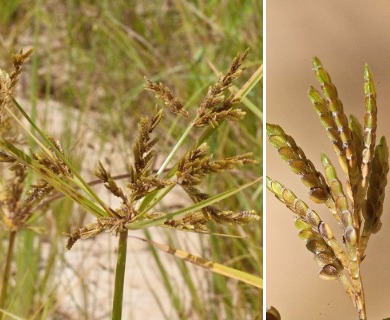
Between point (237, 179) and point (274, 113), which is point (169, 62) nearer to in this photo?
point (237, 179)

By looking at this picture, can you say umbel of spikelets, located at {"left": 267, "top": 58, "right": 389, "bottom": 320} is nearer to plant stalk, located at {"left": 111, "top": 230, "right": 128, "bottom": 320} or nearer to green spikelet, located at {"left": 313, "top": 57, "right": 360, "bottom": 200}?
green spikelet, located at {"left": 313, "top": 57, "right": 360, "bottom": 200}

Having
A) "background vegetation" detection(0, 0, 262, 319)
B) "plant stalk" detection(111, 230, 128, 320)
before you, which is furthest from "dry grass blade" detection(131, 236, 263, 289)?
"background vegetation" detection(0, 0, 262, 319)

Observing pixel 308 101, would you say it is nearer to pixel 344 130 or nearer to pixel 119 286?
pixel 344 130

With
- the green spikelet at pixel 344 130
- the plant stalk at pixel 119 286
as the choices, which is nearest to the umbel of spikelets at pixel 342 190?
the green spikelet at pixel 344 130

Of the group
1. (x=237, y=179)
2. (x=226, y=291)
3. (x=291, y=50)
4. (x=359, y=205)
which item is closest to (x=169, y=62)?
(x=237, y=179)

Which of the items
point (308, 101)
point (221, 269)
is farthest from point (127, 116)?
point (221, 269)

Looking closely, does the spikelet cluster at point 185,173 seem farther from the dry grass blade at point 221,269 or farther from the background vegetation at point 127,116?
the background vegetation at point 127,116
